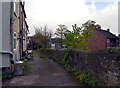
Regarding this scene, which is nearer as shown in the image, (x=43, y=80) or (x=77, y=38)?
(x=43, y=80)

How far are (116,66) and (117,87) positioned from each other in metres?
0.67

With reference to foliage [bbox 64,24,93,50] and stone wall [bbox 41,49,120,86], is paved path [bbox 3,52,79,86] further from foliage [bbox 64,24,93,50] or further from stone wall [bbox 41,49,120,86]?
foliage [bbox 64,24,93,50]

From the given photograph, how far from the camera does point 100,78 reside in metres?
4.56

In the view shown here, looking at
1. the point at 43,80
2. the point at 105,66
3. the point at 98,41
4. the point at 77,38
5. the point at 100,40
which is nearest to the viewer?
the point at 105,66

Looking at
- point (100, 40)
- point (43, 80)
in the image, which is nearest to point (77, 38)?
point (43, 80)

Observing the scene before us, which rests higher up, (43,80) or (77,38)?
(77,38)

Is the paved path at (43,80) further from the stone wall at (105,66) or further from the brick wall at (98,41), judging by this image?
the brick wall at (98,41)

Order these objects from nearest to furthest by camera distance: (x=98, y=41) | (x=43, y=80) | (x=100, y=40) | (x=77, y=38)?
(x=43, y=80)
(x=77, y=38)
(x=100, y=40)
(x=98, y=41)

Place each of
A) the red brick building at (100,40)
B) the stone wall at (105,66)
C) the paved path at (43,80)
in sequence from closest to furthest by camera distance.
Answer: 1. the stone wall at (105,66)
2. the paved path at (43,80)
3. the red brick building at (100,40)

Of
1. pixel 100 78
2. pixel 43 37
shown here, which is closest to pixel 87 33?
pixel 100 78

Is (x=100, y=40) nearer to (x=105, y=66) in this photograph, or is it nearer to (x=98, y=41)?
(x=98, y=41)

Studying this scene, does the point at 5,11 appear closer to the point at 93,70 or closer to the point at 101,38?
the point at 93,70

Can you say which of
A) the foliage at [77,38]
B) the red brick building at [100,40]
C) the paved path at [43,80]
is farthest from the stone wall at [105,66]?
the red brick building at [100,40]

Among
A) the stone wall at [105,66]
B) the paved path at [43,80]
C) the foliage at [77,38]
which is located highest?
the foliage at [77,38]
